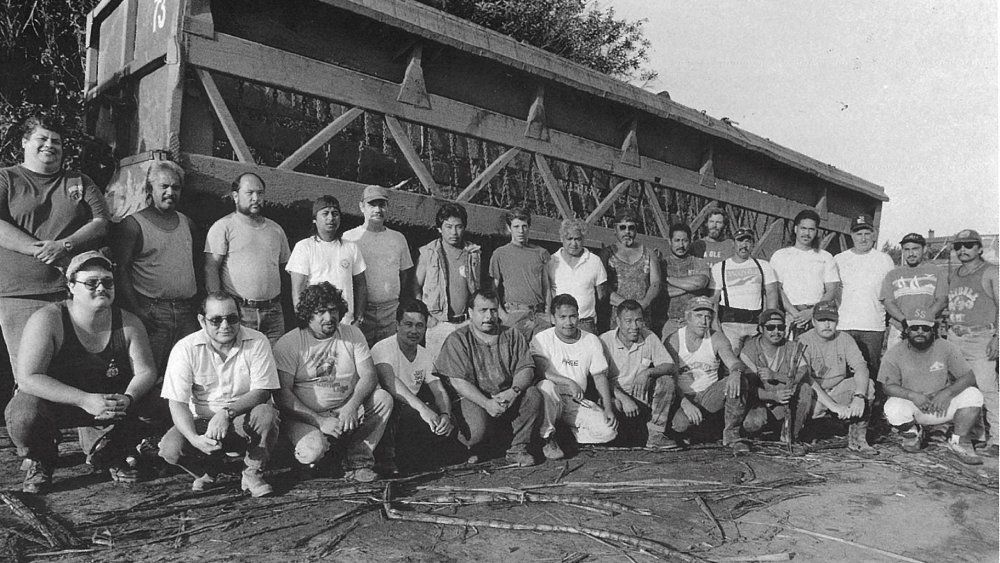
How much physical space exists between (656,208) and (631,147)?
901 millimetres

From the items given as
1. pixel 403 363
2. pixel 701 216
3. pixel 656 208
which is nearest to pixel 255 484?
pixel 403 363

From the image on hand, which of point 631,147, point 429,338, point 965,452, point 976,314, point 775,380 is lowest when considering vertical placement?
point 965,452

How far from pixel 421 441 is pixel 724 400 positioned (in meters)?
2.60

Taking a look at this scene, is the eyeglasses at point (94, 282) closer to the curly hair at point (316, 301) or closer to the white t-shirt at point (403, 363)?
the curly hair at point (316, 301)

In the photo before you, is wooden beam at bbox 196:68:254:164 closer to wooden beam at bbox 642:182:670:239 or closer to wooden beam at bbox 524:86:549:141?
wooden beam at bbox 524:86:549:141

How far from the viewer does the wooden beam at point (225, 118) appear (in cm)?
508

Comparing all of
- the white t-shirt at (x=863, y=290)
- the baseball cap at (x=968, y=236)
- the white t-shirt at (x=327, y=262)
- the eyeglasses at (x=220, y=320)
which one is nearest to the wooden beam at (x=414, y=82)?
the white t-shirt at (x=327, y=262)

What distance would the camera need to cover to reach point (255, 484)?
4012mm

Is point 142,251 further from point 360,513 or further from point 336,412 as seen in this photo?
point 360,513

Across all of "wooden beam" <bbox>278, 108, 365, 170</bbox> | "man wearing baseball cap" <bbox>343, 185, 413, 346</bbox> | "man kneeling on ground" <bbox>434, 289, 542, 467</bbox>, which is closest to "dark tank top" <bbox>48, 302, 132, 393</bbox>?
"man wearing baseball cap" <bbox>343, 185, 413, 346</bbox>

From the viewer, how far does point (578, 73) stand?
8078 millimetres

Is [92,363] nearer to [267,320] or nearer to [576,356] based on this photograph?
[267,320]

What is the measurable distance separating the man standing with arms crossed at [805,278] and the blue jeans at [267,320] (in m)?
4.78

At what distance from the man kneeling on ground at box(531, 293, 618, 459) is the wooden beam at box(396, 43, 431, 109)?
7.79 feet
